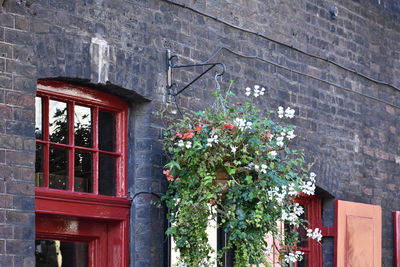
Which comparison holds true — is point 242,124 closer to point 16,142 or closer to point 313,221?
point 16,142

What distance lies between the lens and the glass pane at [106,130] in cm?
741

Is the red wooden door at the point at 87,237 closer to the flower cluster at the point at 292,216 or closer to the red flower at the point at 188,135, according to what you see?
the red flower at the point at 188,135

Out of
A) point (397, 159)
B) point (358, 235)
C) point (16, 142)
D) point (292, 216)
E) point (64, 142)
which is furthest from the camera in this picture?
point (397, 159)

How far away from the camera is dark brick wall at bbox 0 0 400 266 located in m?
6.46

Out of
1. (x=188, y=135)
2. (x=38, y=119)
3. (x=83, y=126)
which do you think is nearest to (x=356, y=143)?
(x=188, y=135)

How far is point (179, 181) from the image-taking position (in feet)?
23.6

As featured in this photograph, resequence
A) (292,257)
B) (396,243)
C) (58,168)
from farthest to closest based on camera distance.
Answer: (396,243)
(292,257)
(58,168)

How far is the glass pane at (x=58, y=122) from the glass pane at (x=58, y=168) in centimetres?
9

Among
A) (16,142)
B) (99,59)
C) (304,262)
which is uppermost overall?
(99,59)

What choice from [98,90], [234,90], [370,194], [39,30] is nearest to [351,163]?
[370,194]

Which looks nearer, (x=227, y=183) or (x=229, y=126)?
(x=229, y=126)

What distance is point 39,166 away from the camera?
684cm

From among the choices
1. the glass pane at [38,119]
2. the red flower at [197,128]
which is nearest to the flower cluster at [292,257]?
the red flower at [197,128]

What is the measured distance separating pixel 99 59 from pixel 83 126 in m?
0.56
